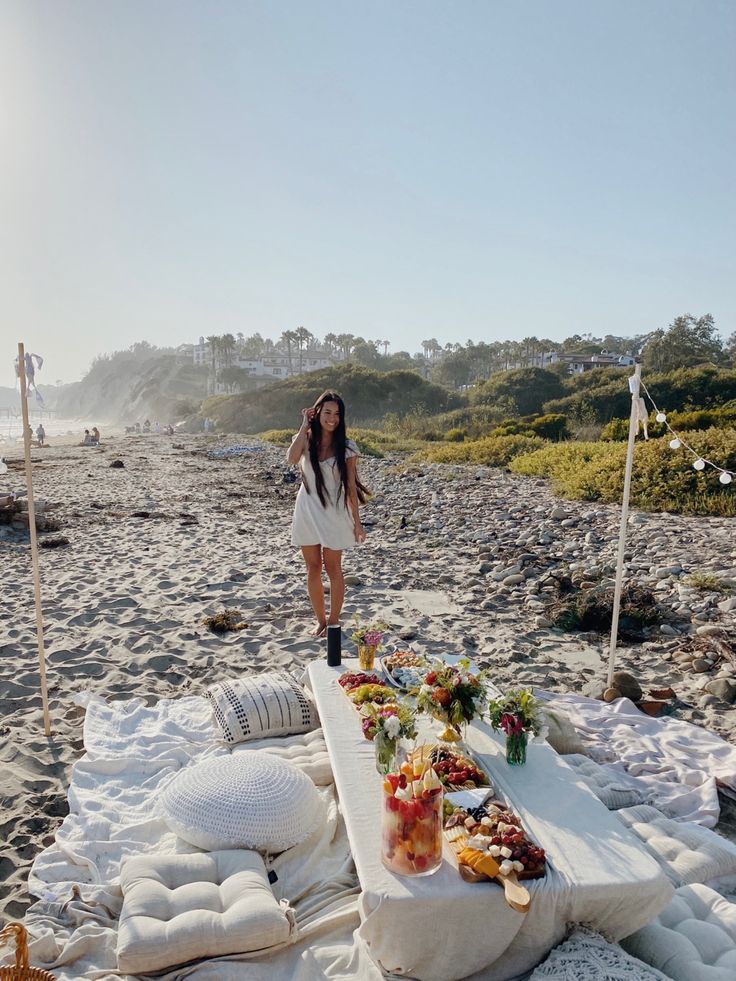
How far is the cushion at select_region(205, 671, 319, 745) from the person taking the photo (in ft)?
14.9

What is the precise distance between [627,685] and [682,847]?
2065 mm

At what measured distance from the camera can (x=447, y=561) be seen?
9.78 m

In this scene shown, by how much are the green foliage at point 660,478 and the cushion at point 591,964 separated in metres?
10.3

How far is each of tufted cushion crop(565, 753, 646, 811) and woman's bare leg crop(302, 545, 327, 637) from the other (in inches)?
117

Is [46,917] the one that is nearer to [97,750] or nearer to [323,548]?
[97,750]

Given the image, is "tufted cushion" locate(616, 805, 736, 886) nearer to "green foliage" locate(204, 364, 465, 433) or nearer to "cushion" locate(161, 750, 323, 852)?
"cushion" locate(161, 750, 323, 852)

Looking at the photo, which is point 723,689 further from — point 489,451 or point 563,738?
point 489,451

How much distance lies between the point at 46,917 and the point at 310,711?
1.97 m

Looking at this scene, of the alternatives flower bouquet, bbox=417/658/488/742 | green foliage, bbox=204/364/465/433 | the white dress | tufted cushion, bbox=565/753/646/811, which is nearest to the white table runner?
flower bouquet, bbox=417/658/488/742

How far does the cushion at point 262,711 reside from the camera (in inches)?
179

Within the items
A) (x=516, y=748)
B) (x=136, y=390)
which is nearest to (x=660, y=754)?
(x=516, y=748)

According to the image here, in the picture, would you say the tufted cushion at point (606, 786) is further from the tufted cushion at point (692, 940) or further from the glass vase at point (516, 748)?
the tufted cushion at point (692, 940)

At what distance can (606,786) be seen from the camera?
13.1 ft

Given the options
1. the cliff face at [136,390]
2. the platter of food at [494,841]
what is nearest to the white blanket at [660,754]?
the platter of food at [494,841]
